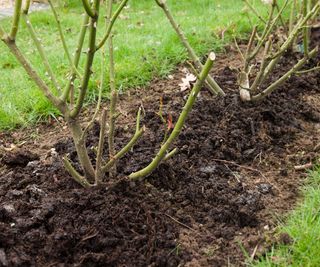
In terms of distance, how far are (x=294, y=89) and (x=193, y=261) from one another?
2115 mm

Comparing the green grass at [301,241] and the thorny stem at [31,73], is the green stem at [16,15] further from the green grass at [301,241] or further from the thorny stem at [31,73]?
the green grass at [301,241]

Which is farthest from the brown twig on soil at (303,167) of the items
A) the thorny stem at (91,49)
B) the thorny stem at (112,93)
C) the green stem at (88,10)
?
the green stem at (88,10)

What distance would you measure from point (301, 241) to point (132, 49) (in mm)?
3273

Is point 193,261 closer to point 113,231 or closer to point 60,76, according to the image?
point 113,231

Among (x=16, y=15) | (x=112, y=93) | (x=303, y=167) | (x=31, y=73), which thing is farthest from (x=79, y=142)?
(x=303, y=167)

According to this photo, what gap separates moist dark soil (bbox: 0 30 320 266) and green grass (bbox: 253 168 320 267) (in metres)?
0.08

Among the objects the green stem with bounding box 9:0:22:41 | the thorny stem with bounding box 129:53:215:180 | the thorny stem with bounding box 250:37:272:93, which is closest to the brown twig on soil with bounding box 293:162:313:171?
the thorny stem with bounding box 250:37:272:93

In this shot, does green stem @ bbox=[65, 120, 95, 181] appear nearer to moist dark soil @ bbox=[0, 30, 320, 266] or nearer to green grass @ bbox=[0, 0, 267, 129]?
moist dark soil @ bbox=[0, 30, 320, 266]

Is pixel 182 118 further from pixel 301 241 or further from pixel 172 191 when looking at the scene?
pixel 301 241

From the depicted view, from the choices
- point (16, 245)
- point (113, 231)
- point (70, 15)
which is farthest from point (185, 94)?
point (70, 15)

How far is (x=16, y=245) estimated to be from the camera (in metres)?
2.22

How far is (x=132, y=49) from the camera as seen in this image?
5078 mm

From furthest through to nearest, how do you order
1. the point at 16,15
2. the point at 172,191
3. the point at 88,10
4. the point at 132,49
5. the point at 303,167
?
the point at 132,49 < the point at 303,167 < the point at 172,191 < the point at 16,15 < the point at 88,10

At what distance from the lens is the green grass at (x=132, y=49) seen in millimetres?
4016
